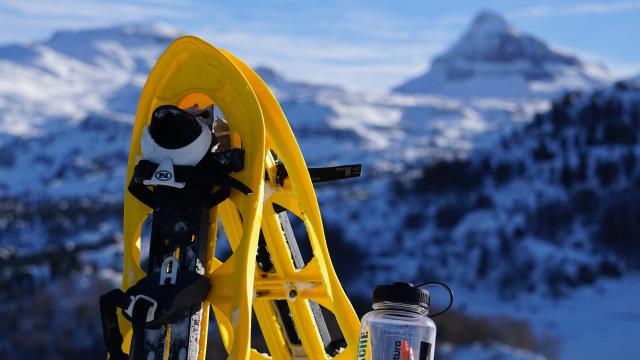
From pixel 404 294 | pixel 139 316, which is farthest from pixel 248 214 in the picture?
pixel 404 294

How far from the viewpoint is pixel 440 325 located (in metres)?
94.4

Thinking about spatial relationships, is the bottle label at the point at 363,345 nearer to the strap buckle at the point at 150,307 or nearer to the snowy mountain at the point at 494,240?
the strap buckle at the point at 150,307

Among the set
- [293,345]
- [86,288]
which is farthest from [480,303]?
[293,345]

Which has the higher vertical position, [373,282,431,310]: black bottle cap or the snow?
[373,282,431,310]: black bottle cap

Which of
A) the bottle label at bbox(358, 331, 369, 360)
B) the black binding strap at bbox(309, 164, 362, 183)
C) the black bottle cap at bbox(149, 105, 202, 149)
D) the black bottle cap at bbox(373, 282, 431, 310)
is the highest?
the black bottle cap at bbox(149, 105, 202, 149)

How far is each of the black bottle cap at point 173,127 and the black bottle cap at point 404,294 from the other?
1195mm

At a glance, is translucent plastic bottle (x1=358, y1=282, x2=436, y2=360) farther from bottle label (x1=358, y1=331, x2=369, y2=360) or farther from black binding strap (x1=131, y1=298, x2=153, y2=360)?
black binding strap (x1=131, y1=298, x2=153, y2=360)

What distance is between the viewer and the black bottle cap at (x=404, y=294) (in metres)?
4.32

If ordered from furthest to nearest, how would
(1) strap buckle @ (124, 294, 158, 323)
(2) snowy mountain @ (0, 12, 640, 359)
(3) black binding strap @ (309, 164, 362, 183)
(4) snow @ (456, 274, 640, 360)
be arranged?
(2) snowy mountain @ (0, 12, 640, 359) → (4) snow @ (456, 274, 640, 360) → (3) black binding strap @ (309, 164, 362, 183) → (1) strap buckle @ (124, 294, 158, 323)

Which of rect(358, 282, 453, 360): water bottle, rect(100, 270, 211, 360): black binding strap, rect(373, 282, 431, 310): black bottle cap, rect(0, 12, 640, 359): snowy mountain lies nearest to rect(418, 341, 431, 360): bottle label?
rect(358, 282, 453, 360): water bottle

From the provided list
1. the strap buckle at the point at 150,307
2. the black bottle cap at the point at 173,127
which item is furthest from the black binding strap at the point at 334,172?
the strap buckle at the point at 150,307

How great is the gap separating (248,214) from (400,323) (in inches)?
34.8

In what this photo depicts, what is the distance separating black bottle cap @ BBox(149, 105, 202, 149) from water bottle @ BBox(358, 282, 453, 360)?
117 centimetres

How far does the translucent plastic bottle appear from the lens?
14.3ft
